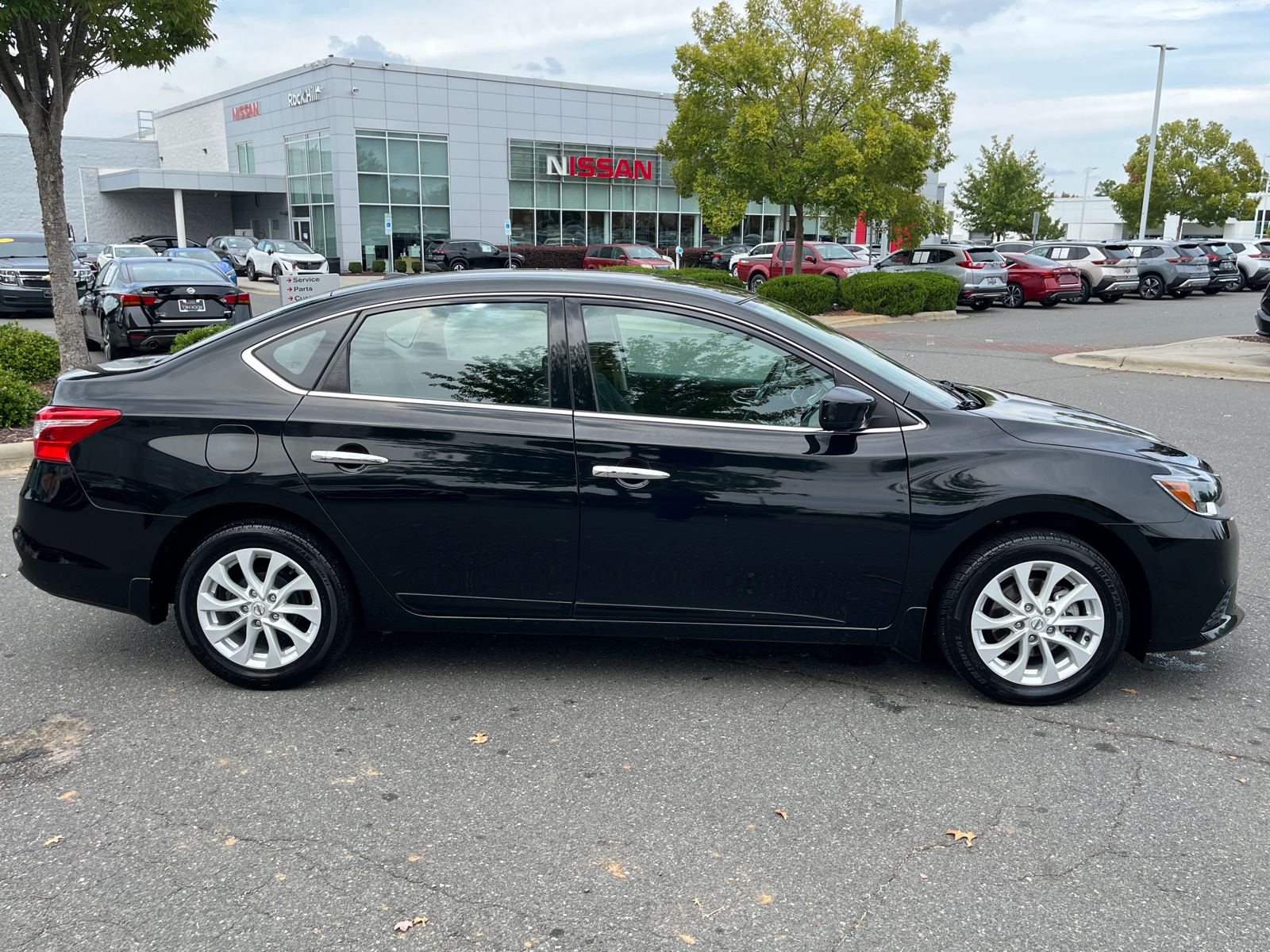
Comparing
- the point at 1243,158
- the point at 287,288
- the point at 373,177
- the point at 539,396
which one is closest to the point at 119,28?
the point at 287,288

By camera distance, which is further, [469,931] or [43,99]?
[43,99]

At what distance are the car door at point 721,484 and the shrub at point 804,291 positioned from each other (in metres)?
18.9

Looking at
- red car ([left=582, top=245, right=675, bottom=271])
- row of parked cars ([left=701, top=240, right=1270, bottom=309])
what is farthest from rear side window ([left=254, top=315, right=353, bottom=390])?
red car ([left=582, top=245, right=675, bottom=271])

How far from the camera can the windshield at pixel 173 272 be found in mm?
14148

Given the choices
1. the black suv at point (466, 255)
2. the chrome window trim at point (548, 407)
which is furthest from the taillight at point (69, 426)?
the black suv at point (466, 255)

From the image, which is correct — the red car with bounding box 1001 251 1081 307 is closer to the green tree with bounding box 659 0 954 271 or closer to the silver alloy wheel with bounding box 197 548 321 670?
the green tree with bounding box 659 0 954 271

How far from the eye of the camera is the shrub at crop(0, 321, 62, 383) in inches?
412

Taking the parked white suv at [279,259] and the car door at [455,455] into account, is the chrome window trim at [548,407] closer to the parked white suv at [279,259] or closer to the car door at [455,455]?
the car door at [455,455]

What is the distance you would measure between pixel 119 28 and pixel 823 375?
9.57m

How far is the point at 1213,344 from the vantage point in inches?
680

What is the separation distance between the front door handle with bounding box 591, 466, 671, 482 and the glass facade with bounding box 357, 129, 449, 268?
42102 millimetres

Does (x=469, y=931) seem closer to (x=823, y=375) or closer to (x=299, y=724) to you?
(x=299, y=724)

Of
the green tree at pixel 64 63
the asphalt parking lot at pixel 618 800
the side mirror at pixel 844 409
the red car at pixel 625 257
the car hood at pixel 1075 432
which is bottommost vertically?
the asphalt parking lot at pixel 618 800

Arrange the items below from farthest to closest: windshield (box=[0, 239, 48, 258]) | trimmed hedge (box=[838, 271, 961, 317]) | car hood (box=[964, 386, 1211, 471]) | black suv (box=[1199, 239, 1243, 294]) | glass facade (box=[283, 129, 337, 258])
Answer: glass facade (box=[283, 129, 337, 258]) < black suv (box=[1199, 239, 1243, 294]) < trimmed hedge (box=[838, 271, 961, 317]) < windshield (box=[0, 239, 48, 258]) < car hood (box=[964, 386, 1211, 471])
